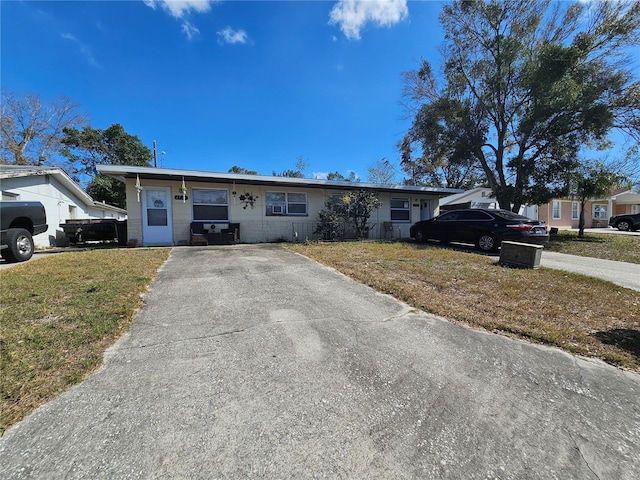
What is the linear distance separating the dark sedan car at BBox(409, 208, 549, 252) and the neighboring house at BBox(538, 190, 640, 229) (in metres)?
18.9

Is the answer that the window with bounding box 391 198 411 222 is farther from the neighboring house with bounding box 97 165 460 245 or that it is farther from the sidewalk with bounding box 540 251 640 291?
the sidewalk with bounding box 540 251 640 291

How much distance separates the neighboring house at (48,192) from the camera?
1005 centimetres

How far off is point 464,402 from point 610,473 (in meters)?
0.71

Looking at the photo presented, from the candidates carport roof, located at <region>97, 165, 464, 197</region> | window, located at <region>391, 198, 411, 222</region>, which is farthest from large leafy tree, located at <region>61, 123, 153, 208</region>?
window, located at <region>391, 198, 411, 222</region>

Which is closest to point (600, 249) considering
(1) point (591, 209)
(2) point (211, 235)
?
(2) point (211, 235)

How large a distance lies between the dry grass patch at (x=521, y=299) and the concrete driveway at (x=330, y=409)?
1.43 ft

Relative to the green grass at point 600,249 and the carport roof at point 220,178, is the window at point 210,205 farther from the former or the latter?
the green grass at point 600,249

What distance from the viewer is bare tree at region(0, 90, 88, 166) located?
21656mm

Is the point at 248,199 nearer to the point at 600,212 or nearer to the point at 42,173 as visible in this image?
the point at 42,173

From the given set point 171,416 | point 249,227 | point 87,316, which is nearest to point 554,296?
point 171,416

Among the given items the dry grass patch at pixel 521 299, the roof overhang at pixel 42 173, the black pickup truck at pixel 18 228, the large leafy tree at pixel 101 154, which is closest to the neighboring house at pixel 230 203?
the black pickup truck at pixel 18 228

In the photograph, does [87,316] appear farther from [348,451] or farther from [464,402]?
[464,402]

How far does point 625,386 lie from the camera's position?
2.23 metres

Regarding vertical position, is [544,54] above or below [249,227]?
above
